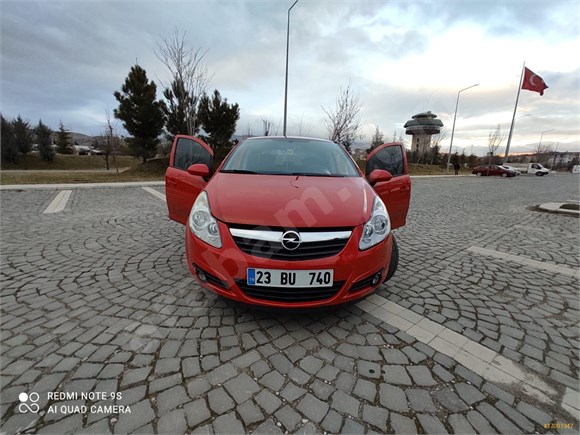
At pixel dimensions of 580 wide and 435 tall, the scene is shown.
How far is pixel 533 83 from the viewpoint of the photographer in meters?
28.4

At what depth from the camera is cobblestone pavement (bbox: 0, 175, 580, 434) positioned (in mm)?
1479

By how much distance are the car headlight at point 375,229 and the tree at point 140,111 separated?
19633mm

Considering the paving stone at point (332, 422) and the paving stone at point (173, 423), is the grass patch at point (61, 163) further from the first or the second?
the paving stone at point (332, 422)

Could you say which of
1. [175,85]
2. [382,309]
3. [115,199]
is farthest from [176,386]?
[175,85]

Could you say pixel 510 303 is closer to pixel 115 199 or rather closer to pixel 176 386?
pixel 176 386

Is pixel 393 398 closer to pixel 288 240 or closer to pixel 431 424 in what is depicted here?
pixel 431 424

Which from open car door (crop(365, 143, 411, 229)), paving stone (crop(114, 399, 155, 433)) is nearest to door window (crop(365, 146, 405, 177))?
open car door (crop(365, 143, 411, 229))

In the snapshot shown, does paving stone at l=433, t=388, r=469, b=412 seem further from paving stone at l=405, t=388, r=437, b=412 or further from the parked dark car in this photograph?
the parked dark car

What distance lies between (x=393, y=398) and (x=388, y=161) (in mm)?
2852

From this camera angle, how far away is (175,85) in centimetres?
1772

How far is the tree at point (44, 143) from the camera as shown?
31281 mm

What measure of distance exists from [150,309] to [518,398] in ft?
9.14

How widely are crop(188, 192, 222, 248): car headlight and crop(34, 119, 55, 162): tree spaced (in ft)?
134

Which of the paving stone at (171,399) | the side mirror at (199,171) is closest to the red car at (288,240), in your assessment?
the side mirror at (199,171)
